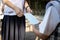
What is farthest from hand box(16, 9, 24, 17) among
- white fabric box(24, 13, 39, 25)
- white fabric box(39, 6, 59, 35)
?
white fabric box(39, 6, 59, 35)

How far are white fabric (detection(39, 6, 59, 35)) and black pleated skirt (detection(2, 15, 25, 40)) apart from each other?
0.38m

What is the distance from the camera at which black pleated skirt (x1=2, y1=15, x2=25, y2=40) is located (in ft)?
6.50

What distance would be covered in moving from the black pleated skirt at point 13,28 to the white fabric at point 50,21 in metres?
0.38

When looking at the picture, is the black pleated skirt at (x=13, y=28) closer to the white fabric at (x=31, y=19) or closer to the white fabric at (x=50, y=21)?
the white fabric at (x=31, y=19)

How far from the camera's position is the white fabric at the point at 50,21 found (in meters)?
1.63

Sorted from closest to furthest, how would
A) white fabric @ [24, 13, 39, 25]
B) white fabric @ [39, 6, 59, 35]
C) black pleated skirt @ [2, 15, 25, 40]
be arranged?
white fabric @ [39, 6, 59, 35] → white fabric @ [24, 13, 39, 25] → black pleated skirt @ [2, 15, 25, 40]

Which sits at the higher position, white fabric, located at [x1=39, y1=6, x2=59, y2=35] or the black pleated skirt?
white fabric, located at [x1=39, y1=6, x2=59, y2=35]

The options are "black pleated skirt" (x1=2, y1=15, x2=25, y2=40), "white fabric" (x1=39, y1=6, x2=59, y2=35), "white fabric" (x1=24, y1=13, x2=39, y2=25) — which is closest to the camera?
"white fabric" (x1=39, y1=6, x2=59, y2=35)

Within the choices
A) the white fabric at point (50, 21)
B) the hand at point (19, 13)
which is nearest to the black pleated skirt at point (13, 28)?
the hand at point (19, 13)

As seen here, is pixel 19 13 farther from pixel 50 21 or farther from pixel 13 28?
pixel 50 21

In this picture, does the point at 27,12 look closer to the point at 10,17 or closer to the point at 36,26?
the point at 10,17

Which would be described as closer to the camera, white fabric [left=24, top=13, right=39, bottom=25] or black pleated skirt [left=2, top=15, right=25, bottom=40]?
white fabric [left=24, top=13, right=39, bottom=25]

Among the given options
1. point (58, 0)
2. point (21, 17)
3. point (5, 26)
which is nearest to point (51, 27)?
point (58, 0)

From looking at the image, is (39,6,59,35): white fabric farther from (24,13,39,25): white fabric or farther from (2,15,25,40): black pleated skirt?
(2,15,25,40): black pleated skirt
